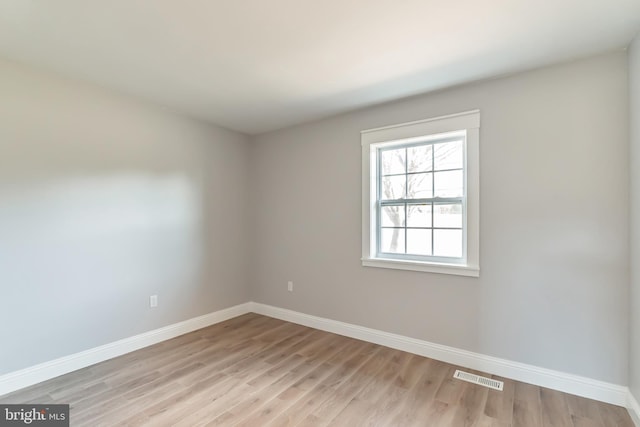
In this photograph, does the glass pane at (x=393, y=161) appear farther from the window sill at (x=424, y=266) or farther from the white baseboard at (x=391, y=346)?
the white baseboard at (x=391, y=346)

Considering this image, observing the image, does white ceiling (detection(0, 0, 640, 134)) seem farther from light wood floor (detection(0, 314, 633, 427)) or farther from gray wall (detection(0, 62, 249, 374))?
light wood floor (detection(0, 314, 633, 427))

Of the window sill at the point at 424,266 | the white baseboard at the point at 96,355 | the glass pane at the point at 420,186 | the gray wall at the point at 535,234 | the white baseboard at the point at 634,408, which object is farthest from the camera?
the glass pane at the point at 420,186

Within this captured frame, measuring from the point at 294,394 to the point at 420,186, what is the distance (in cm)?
213

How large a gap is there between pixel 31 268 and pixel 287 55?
2570 mm

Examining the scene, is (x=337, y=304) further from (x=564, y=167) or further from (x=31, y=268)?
(x=31, y=268)

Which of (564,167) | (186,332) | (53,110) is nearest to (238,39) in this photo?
(53,110)

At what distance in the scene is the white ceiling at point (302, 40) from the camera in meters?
1.71

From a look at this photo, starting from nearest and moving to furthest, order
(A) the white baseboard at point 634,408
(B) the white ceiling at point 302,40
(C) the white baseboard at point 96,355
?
(B) the white ceiling at point 302,40 < (A) the white baseboard at point 634,408 < (C) the white baseboard at point 96,355

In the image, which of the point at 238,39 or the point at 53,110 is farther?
the point at 53,110

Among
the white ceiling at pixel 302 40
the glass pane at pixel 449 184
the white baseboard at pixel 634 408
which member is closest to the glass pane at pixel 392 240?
the glass pane at pixel 449 184

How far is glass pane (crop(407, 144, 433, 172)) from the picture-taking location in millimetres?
2924

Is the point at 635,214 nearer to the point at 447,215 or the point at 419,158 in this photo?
the point at 447,215

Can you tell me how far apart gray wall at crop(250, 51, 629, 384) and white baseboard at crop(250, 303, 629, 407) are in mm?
62

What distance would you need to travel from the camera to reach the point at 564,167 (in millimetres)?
2252
